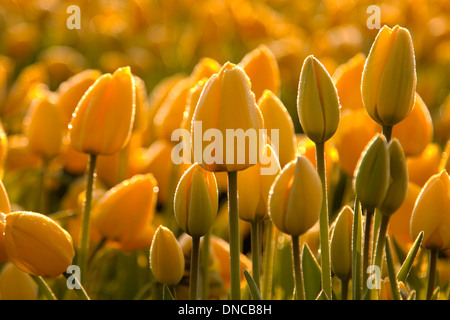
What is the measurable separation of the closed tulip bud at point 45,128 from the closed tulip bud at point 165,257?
1.58 ft

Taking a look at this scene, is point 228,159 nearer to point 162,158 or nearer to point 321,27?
point 162,158

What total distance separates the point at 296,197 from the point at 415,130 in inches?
15.5

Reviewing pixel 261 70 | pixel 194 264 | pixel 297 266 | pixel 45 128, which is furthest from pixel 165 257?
pixel 45 128

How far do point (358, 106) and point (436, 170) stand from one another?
0.18 meters

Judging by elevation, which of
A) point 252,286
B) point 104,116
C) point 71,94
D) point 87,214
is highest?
point 71,94

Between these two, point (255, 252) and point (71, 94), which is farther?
point (71, 94)

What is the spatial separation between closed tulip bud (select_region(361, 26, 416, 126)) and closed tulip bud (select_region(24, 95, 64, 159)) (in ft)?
1.96

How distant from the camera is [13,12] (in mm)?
3215

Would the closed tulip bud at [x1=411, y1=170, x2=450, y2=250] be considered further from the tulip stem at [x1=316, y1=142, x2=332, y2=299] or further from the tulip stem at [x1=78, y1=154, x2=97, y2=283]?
the tulip stem at [x1=78, y1=154, x2=97, y2=283]

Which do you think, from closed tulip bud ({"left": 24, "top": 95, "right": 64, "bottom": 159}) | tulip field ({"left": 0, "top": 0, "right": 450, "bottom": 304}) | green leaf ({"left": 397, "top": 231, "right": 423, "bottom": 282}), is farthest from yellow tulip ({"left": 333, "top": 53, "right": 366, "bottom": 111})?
closed tulip bud ({"left": 24, "top": 95, "right": 64, "bottom": 159})

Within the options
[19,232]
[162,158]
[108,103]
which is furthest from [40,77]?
[19,232]

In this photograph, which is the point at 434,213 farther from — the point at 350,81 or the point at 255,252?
the point at 350,81

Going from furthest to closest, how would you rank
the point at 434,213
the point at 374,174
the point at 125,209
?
the point at 125,209, the point at 434,213, the point at 374,174

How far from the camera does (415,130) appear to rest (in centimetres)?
99
